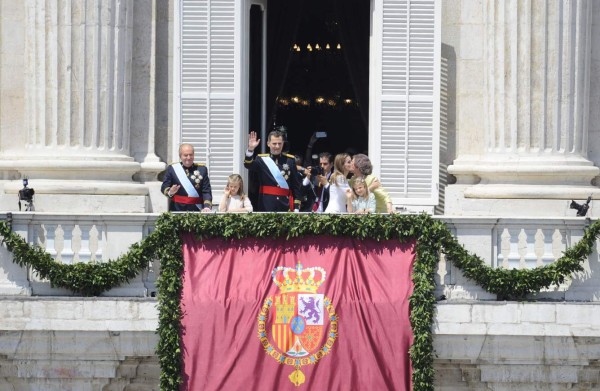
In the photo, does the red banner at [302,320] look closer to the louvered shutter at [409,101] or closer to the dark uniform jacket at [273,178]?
the dark uniform jacket at [273,178]

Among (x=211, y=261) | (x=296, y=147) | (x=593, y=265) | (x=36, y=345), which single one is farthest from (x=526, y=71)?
(x=296, y=147)

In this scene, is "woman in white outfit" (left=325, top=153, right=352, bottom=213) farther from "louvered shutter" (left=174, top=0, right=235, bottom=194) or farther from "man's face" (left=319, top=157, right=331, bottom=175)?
"louvered shutter" (left=174, top=0, right=235, bottom=194)

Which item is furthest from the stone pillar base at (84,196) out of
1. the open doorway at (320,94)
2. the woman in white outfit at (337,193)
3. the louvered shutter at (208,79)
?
the open doorway at (320,94)

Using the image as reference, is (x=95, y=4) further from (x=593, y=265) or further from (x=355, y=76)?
(x=593, y=265)

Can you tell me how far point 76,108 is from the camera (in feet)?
75.0

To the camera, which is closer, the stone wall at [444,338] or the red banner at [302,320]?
the red banner at [302,320]

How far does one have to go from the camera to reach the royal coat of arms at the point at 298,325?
65.1 ft

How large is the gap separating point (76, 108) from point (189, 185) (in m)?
2.13

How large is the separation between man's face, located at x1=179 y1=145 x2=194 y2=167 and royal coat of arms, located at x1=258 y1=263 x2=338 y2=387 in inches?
96.0

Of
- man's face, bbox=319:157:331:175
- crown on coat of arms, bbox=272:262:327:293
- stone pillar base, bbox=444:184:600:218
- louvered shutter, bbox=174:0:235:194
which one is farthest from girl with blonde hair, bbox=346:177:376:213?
louvered shutter, bbox=174:0:235:194

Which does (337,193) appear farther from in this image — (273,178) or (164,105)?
(164,105)

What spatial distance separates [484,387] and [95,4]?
276 inches

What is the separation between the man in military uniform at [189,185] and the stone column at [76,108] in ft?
4.40

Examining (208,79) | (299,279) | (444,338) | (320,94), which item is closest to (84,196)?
(208,79)
